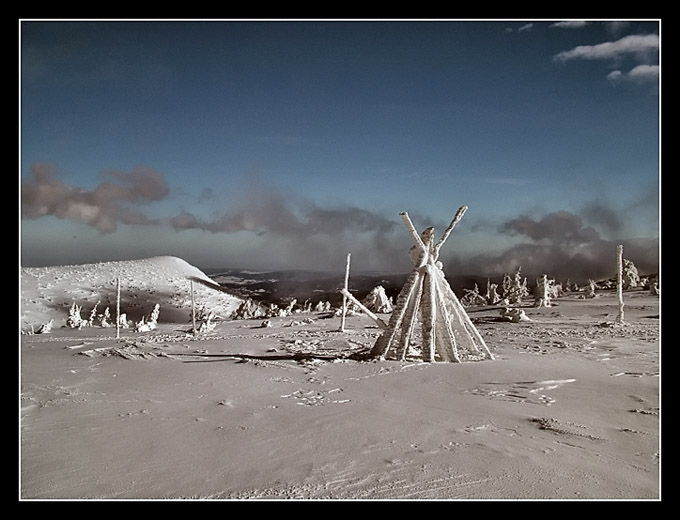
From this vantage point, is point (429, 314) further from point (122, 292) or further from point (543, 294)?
point (122, 292)

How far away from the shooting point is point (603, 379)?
6602mm

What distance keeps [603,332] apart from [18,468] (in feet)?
43.6

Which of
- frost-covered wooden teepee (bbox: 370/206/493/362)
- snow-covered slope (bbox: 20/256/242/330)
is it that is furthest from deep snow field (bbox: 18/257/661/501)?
snow-covered slope (bbox: 20/256/242/330)

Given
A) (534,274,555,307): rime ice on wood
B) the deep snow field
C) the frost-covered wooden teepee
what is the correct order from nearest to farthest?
the deep snow field → the frost-covered wooden teepee → (534,274,555,307): rime ice on wood

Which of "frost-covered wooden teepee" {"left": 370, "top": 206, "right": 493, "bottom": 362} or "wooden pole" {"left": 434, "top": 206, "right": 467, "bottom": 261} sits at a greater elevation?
"wooden pole" {"left": 434, "top": 206, "right": 467, "bottom": 261}

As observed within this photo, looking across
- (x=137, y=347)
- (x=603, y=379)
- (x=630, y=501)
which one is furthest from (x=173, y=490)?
(x=137, y=347)

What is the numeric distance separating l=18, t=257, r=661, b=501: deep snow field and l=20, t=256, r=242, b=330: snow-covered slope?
15.1 metres

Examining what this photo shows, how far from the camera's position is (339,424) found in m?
4.81

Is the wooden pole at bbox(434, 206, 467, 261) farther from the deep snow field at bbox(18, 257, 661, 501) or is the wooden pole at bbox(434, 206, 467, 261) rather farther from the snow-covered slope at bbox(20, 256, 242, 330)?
the snow-covered slope at bbox(20, 256, 242, 330)

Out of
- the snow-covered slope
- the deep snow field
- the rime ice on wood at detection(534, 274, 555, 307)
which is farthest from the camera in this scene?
the snow-covered slope

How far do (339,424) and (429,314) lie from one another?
4.27 meters

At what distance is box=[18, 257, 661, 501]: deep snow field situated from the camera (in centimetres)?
343

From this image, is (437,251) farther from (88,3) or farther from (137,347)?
(137,347)

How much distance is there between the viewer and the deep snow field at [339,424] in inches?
135
